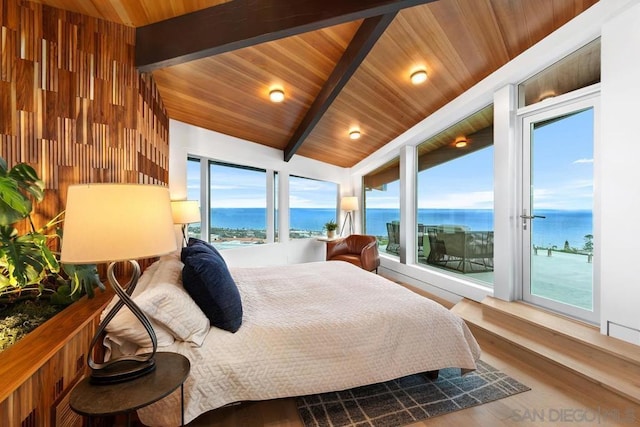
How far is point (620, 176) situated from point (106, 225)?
3.13m

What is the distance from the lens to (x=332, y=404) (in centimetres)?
185

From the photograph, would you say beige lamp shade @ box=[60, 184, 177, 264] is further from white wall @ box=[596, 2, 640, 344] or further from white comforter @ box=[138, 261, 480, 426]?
white wall @ box=[596, 2, 640, 344]

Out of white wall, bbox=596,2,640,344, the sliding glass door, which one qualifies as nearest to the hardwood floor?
white wall, bbox=596,2,640,344

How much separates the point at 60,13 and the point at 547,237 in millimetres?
4299

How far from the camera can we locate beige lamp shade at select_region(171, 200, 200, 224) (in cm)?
337

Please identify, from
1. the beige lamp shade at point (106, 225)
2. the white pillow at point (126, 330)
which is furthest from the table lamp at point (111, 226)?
the white pillow at point (126, 330)

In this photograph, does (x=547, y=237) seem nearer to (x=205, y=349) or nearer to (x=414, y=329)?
(x=414, y=329)

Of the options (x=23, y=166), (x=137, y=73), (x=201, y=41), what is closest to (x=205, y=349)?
(x=23, y=166)

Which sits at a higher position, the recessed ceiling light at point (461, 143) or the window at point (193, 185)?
the recessed ceiling light at point (461, 143)

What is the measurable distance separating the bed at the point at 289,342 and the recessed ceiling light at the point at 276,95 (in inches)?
86.0

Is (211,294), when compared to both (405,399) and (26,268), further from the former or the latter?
(405,399)

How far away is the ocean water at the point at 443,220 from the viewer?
102 inches

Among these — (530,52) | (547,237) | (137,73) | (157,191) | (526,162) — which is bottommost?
(547,237)

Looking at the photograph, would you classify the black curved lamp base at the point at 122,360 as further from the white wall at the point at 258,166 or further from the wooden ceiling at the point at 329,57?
the white wall at the point at 258,166
